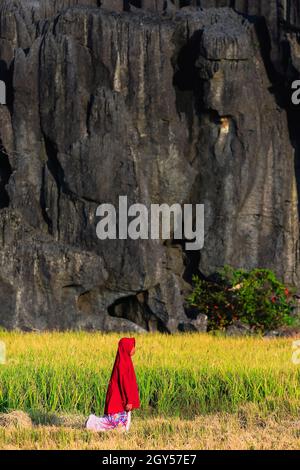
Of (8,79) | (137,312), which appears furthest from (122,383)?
(8,79)

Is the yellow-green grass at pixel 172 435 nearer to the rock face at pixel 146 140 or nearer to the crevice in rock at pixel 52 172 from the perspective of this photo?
the rock face at pixel 146 140

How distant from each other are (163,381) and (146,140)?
10.5m

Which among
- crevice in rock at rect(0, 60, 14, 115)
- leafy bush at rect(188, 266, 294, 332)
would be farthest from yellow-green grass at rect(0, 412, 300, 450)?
crevice in rock at rect(0, 60, 14, 115)

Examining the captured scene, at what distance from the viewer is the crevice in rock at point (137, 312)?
2186 cm

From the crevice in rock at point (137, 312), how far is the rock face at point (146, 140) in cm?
3

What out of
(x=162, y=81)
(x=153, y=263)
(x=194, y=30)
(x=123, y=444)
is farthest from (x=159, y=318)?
(x=123, y=444)

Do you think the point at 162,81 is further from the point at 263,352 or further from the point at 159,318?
the point at 263,352

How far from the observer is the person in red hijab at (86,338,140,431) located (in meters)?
10.2

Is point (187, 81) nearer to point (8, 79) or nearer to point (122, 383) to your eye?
point (8, 79)

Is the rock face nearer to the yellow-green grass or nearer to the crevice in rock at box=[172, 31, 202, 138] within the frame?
the crevice in rock at box=[172, 31, 202, 138]

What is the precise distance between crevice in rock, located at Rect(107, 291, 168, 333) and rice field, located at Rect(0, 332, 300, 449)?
5157 mm

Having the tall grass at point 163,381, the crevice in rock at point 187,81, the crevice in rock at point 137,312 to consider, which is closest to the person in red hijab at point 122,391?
the tall grass at point 163,381

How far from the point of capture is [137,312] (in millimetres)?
22312

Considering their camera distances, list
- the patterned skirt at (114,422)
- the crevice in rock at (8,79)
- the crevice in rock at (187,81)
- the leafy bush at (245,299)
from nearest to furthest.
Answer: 1. the patterned skirt at (114,422)
2. the leafy bush at (245,299)
3. the crevice in rock at (8,79)
4. the crevice in rock at (187,81)
